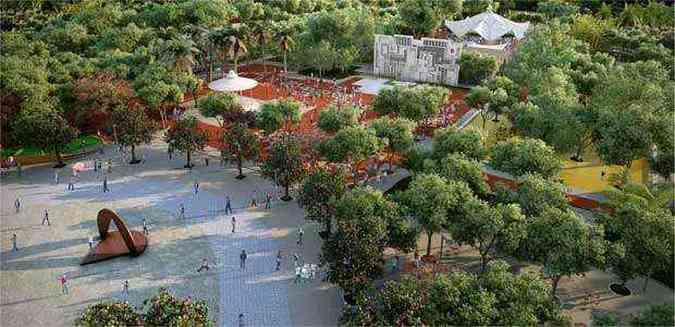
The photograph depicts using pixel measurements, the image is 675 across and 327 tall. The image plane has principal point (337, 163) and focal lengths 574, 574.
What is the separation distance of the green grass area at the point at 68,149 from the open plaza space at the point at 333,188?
0.71 ft

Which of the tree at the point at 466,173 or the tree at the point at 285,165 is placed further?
the tree at the point at 285,165

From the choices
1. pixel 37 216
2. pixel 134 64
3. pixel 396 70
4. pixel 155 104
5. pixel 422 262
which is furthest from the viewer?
pixel 396 70

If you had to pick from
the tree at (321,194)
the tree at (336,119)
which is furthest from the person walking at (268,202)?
the tree at (336,119)

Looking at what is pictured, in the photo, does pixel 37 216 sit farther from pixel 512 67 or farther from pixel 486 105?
pixel 512 67

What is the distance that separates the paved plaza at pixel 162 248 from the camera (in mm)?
27688

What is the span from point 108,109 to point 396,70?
3104 cm

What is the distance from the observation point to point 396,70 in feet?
208

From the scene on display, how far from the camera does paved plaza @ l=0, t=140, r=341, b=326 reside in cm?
2769

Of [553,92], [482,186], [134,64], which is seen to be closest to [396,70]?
[553,92]

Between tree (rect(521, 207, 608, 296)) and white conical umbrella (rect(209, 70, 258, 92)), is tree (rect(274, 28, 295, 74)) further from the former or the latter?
tree (rect(521, 207, 608, 296))

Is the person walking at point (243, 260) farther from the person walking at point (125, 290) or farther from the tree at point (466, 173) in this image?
the tree at point (466, 173)

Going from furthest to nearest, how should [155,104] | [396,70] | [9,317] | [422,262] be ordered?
[396,70] → [155,104] → [422,262] → [9,317]

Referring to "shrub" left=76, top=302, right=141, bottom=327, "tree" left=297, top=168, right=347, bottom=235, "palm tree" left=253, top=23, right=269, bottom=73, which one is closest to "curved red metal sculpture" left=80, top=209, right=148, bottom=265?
"tree" left=297, top=168, right=347, bottom=235

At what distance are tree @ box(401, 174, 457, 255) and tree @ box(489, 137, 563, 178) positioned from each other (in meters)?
6.41
